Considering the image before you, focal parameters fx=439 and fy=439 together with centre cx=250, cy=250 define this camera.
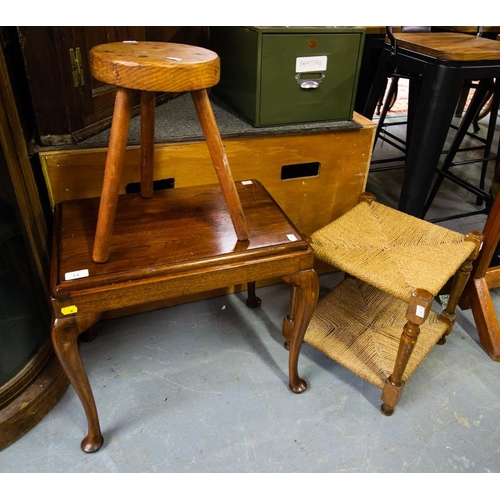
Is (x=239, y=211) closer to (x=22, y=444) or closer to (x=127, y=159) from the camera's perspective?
(x=127, y=159)

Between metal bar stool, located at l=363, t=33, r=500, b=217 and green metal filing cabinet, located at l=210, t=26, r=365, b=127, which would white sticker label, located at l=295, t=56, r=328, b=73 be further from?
metal bar stool, located at l=363, t=33, r=500, b=217

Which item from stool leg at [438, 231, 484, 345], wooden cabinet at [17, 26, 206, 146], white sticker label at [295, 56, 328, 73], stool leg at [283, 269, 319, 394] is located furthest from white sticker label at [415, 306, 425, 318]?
wooden cabinet at [17, 26, 206, 146]

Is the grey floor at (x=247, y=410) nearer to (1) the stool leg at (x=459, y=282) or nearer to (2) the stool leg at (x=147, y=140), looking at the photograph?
(1) the stool leg at (x=459, y=282)

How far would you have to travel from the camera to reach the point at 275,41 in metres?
1.29

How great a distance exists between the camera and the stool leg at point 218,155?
0.91 m

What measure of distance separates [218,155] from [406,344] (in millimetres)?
663

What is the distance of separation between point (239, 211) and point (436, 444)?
0.83 meters

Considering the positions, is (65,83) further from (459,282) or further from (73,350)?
(459,282)

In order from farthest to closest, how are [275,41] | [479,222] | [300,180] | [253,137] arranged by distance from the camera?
[479,222], [300,180], [253,137], [275,41]

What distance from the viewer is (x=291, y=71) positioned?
4.45ft

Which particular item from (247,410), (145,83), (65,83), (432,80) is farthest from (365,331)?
(65,83)

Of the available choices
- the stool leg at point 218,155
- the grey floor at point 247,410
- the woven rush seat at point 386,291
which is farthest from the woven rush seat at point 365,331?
the stool leg at point 218,155

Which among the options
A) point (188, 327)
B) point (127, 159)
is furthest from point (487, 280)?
point (127, 159)

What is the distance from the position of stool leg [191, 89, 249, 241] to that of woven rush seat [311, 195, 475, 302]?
0.30 metres
